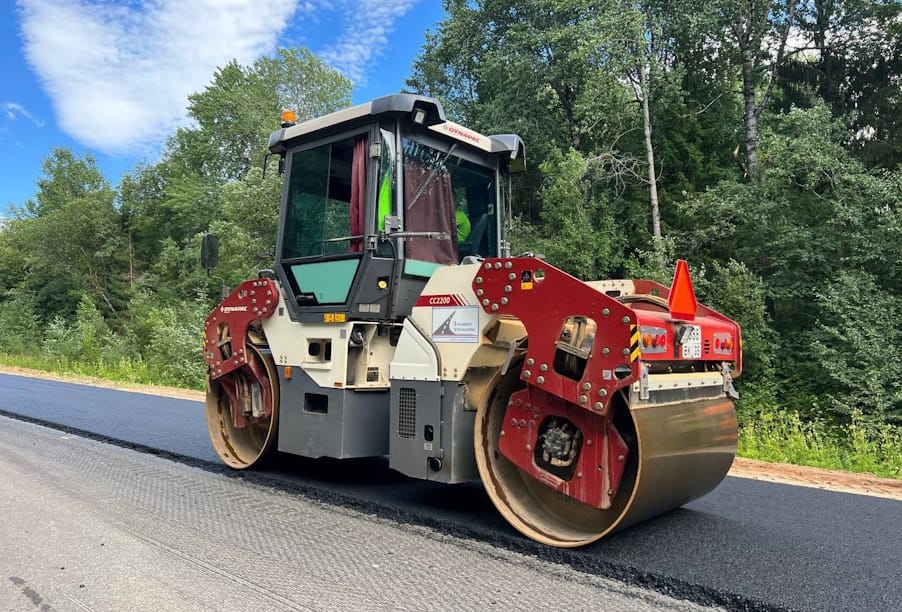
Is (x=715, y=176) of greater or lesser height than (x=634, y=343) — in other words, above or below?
above

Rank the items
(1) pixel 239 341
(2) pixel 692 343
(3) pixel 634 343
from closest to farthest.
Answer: (3) pixel 634 343 < (2) pixel 692 343 < (1) pixel 239 341

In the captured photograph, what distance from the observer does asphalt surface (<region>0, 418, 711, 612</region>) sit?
2746 millimetres

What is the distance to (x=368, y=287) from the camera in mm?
4309

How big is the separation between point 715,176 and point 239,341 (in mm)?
14744

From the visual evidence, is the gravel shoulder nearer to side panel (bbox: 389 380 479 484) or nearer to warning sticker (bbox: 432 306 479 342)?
side panel (bbox: 389 380 479 484)

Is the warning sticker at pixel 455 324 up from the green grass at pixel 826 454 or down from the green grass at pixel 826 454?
up

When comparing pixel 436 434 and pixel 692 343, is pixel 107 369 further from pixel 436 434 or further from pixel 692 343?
pixel 692 343

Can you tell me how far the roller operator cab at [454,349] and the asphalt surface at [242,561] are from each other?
1.23 feet

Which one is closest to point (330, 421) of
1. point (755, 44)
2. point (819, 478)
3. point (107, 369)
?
point (819, 478)

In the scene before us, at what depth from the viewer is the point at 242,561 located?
3.22m

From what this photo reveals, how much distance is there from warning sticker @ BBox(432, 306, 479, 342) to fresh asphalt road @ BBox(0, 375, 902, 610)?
1.04 metres

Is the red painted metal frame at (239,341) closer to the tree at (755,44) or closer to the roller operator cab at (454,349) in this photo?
the roller operator cab at (454,349)

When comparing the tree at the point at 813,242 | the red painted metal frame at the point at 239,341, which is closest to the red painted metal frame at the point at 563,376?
the red painted metal frame at the point at 239,341

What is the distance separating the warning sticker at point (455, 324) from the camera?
3697mm
